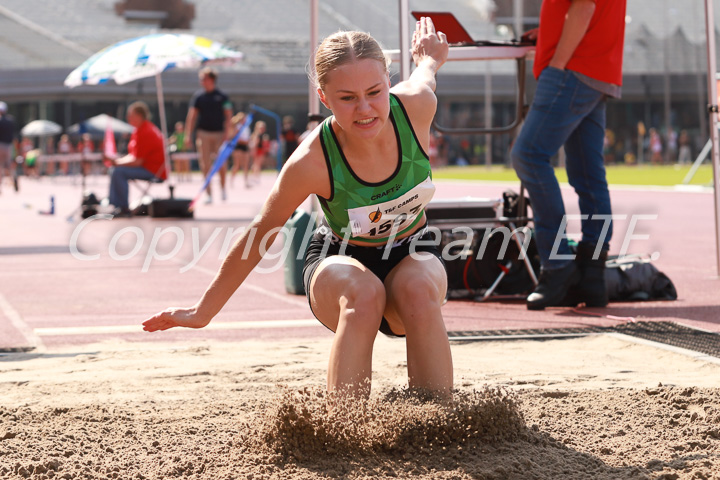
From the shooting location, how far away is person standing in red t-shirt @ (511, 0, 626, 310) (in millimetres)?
6605

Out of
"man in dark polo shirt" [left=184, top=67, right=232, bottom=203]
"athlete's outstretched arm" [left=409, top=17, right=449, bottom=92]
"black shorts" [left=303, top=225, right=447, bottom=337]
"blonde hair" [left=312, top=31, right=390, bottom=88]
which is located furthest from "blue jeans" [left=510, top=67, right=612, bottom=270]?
"man in dark polo shirt" [left=184, top=67, right=232, bottom=203]

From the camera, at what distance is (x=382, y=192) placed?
3.90 meters

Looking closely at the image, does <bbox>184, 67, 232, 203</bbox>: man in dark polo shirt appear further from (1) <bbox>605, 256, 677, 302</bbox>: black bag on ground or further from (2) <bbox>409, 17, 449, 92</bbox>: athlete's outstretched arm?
(2) <bbox>409, 17, 449, 92</bbox>: athlete's outstretched arm

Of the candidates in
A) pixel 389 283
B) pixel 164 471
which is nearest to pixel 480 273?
pixel 389 283

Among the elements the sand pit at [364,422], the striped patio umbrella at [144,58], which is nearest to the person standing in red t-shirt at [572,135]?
the sand pit at [364,422]

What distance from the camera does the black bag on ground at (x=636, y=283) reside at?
23.7 feet

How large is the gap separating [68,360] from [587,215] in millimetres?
3490

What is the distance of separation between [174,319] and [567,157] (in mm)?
4002

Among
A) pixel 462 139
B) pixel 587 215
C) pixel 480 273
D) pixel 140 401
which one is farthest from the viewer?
pixel 462 139

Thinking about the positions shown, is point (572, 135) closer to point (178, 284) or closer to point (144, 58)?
point (178, 284)

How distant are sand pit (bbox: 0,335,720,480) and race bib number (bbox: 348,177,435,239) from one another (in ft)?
2.04

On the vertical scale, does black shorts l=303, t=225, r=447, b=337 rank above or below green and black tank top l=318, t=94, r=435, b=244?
below

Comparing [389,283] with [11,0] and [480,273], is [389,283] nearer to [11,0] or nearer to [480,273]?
[480,273]

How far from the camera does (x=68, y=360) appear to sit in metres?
5.33
